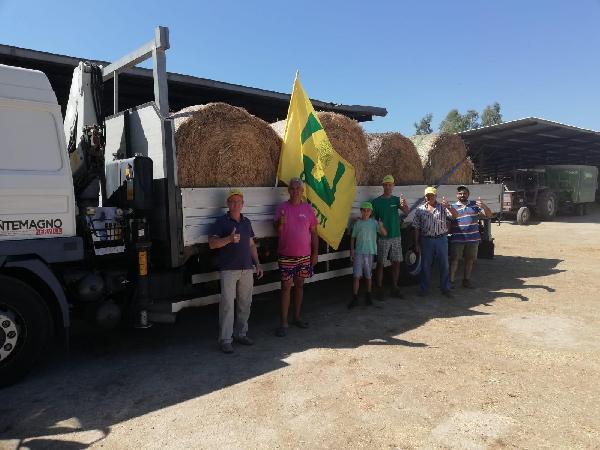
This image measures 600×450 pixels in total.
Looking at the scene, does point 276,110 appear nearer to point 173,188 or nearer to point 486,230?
point 486,230

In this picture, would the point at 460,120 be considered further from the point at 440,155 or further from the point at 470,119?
the point at 440,155

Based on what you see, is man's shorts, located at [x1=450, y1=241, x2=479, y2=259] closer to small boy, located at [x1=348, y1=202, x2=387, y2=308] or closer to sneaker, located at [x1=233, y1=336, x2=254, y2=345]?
small boy, located at [x1=348, y1=202, x2=387, y2=308]

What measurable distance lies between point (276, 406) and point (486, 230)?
7.03m

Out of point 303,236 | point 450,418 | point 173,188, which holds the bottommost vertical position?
point 450,418

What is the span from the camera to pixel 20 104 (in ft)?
12.3

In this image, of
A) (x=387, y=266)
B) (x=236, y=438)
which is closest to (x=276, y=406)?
(x=236, y=438)

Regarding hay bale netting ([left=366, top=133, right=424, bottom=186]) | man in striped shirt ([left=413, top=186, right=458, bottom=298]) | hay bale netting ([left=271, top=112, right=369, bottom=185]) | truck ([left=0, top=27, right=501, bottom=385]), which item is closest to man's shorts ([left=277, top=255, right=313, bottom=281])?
truck ([left=0, top=27, right=501, bottom=385])

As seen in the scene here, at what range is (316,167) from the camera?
5.59 m

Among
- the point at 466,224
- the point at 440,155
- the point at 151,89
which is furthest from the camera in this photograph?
the point at 151,89

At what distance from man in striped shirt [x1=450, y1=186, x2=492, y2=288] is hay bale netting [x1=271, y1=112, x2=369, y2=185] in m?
1.71

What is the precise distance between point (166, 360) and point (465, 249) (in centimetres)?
503

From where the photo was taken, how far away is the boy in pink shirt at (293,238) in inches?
201

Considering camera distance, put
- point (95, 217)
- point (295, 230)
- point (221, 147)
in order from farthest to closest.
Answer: point (295, 230), point (221, 147), point (95, 217)

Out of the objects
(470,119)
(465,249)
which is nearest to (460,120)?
(470,119)
